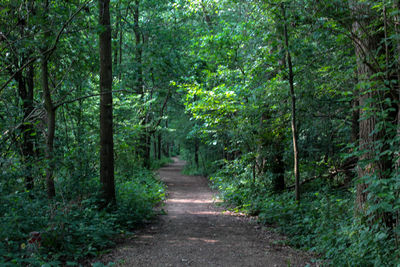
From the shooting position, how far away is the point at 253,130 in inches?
389

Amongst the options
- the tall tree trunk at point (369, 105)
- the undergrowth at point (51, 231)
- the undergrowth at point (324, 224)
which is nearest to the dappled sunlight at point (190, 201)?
the undergrowth at point (324, 224)

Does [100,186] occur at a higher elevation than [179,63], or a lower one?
lower

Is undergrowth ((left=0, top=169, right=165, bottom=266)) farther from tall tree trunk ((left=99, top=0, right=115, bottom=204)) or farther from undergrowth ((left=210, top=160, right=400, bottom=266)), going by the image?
undergrowth ((left=210, top=160, right=400, bottom=266))

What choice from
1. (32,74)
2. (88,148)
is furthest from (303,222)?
(32,74)

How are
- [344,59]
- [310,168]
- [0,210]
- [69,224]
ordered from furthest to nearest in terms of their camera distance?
[310,168], [344,59], [69,224], [0,210]

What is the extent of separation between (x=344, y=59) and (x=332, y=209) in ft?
11.1

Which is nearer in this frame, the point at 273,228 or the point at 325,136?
the point at 273,228

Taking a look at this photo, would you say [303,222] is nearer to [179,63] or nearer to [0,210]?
[0,210]

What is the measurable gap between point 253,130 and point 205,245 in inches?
195

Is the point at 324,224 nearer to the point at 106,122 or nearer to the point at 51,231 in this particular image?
the point at 51,231

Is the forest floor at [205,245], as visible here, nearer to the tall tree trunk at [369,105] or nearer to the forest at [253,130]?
the forest at [253,130]

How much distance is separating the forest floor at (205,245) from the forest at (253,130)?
416mm

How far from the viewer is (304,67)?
7.26 m

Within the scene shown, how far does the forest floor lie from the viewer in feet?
16.4
